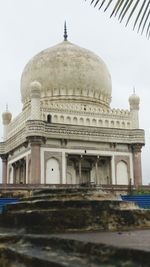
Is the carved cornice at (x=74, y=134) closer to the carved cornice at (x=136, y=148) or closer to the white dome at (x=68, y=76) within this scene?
the carved cornice at (x=136, y=148)

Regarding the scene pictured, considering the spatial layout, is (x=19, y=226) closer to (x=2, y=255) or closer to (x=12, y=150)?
(x=2, y=255)

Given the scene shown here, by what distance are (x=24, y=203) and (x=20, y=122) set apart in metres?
19.7

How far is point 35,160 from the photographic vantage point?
69.2 feet

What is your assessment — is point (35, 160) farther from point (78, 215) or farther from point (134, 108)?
point (78, 215)

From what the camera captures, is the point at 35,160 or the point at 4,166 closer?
the point at 35,160

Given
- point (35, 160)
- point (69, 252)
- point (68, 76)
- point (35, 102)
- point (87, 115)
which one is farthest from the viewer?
point (68, 76)

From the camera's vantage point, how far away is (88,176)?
23.7 metres

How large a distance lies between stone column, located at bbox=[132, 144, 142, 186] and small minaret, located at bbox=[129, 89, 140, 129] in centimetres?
126

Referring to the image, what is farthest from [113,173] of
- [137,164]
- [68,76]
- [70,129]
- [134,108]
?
[68,76]

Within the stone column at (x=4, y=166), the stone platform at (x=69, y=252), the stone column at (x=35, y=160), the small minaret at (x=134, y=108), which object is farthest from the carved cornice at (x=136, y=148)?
the stone platform at (x=69, y=252)

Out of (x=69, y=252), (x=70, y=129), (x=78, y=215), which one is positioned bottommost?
(x=69, y=252)

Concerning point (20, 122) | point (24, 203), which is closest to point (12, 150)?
point (20, 122)

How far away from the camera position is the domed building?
2186 centimetres

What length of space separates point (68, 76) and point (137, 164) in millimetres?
6716
